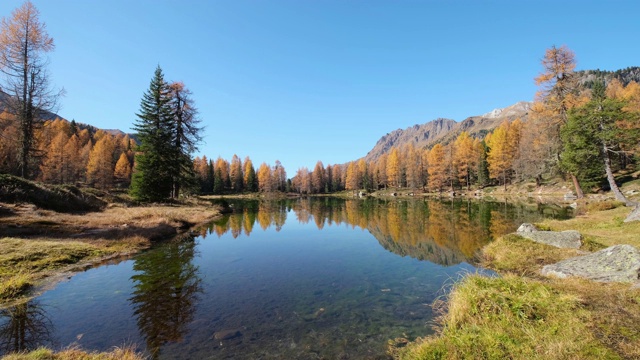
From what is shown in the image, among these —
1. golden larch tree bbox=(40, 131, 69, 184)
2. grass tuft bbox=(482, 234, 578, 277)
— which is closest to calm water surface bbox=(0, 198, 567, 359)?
grass tuft bbox=(482, 234, 578, 277)

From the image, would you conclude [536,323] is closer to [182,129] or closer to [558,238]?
[558,238]

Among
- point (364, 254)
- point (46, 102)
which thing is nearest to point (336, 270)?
point (364, 254)

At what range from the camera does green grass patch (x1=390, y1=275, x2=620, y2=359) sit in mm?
4969

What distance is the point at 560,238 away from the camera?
550 inches

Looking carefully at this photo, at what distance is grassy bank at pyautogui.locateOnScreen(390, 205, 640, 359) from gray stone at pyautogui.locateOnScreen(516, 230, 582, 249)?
6096 millimetres

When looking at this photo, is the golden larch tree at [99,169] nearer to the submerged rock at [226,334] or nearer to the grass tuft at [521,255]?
the submerged rock at [226,334]

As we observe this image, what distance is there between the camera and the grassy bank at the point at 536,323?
194 inches

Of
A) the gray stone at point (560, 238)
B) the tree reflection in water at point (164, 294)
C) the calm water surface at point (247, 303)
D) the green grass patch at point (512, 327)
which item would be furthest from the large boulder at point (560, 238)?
the tree reflection in water at point (164, 294)

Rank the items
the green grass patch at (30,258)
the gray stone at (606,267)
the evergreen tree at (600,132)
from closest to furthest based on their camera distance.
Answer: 1. the gray stone at (606,267)
2. the green grass patch at (30,258)
3. the evergreen tree at (600,132)

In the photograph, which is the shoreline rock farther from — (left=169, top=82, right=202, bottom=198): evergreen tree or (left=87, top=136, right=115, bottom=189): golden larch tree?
(left=87, top=136, right=115, bottom=189): golden larch tree

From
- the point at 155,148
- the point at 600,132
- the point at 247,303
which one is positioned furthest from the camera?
the point at 155,148

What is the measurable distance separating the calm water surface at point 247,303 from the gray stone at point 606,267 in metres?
4.04

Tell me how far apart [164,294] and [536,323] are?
39.1 ft

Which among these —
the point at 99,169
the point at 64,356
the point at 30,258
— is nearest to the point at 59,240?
A: the point at 30,258
